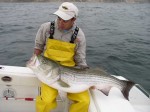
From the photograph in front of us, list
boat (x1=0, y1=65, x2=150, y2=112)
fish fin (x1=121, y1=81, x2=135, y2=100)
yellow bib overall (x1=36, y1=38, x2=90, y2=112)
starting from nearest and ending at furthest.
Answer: yellow bib overall (x1=36, y1=38, x2=90, y2=112), fish fin (x1=121, y1=81, x2=135, y2=100), boat (x1=0, y1=65, x2=150, y2=112)

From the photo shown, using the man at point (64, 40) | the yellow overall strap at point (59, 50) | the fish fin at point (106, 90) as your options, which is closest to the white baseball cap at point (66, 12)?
the man at point (64, 40)

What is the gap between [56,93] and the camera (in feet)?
14.5

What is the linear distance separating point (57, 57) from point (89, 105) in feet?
3.51

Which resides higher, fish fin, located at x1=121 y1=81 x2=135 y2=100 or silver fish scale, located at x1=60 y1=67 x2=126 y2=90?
silver fish scale, located at x1=60 y1=67 x2=126 y2=90

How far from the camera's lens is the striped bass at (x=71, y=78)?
4.24m

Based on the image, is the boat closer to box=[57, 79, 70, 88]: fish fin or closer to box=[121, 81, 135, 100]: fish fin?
box=[121, 81, 135, 100]: fish fin

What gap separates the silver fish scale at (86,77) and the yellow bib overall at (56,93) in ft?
0.70

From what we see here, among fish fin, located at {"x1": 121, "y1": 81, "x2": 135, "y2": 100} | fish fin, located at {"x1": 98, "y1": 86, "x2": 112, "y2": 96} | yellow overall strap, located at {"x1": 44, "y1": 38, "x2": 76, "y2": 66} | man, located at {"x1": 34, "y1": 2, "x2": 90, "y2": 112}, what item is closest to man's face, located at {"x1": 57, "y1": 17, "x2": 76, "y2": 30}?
man, located at {"x1": 34, "y1": 2, "x2": 90, "y2": 112}

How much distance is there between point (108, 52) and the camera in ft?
42.0

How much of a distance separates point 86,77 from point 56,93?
1.80ft

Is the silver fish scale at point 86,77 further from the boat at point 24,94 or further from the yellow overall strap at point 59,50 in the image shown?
the yellow overall strap at point 59,50

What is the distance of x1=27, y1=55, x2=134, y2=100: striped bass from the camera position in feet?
13.9

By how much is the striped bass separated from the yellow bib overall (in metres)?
0.13

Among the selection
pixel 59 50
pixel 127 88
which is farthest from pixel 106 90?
pixel 59 50
